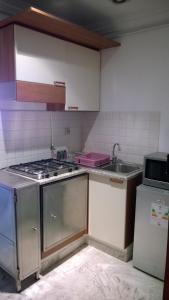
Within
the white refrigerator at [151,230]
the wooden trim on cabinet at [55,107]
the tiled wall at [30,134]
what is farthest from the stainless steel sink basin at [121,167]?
the wooden trim on cabinet at [55,107]

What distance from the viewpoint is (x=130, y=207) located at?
231 cm

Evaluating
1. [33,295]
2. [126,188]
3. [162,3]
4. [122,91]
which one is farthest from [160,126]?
[33,295]

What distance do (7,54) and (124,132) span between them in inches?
59.8

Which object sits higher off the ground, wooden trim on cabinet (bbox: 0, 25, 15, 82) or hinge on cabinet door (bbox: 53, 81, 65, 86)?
wooden trim on cabinet (bbox: 0, 25, 15, 82)

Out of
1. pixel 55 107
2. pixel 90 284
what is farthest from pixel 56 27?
pixel 90 284

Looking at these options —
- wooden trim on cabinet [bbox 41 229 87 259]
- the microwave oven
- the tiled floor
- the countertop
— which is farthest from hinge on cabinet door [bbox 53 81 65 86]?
the tiled floor

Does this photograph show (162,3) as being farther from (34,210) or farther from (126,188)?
(34,210)

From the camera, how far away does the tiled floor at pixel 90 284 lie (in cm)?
188

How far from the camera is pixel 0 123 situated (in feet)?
7.48

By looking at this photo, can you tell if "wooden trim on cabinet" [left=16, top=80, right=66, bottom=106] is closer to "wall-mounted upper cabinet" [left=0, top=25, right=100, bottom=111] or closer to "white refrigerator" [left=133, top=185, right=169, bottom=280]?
"wall-mounted upper cabinet" [left=0, top=25, right=100, bottom=111]

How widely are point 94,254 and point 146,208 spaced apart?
804 mm

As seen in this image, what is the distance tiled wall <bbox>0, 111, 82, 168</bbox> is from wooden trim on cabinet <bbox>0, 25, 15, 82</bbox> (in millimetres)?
404

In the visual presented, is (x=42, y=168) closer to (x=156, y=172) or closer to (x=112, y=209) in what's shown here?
(x=112, y=209)

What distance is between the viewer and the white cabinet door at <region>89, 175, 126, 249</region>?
89.1 inches
